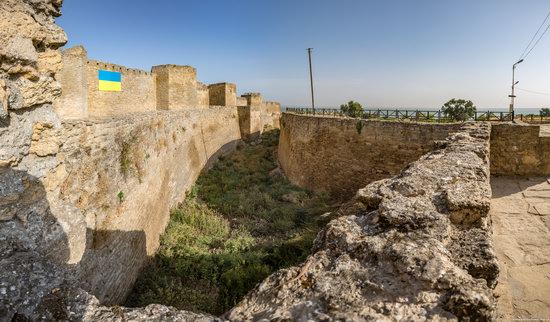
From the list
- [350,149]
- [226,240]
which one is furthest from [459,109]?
[226,240]

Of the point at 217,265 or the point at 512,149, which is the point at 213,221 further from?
the point at 512,149

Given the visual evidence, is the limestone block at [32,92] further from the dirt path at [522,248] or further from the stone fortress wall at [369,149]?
the stone fortress wall at [369,149]

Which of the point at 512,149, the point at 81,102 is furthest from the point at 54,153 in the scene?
the point at 81,102

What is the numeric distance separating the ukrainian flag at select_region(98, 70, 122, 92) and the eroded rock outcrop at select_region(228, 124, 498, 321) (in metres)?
18.0

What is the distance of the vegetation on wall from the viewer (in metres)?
6.03

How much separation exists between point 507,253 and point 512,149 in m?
4.01

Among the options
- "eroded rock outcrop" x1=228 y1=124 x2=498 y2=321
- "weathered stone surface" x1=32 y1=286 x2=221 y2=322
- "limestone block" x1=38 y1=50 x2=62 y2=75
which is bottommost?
"weathered stone surface" x1=32 y1=286 x2=221 y2=322

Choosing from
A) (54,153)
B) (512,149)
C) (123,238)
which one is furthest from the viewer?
(512,149)

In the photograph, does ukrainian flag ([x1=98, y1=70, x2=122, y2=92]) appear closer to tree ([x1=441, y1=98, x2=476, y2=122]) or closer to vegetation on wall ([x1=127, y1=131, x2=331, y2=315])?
vegetation on wall ([x1=127, y1=131, x2=331, y2=315])

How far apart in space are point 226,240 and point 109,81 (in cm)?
1387

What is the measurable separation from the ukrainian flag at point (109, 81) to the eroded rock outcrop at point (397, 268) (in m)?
18.0

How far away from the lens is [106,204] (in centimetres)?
506

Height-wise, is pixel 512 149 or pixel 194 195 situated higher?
pixel 512 149

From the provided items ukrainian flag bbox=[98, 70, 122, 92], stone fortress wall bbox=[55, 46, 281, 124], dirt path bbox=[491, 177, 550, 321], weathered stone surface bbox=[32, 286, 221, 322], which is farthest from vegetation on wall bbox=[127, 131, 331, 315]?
ukrainian flag bbox=[98, 70, 122, 92]
